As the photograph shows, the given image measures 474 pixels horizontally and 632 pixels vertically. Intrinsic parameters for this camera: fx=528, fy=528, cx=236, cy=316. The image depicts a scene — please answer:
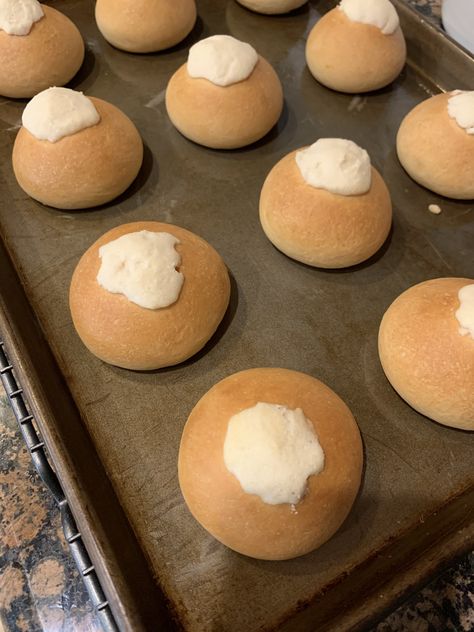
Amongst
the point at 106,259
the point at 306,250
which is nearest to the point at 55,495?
the point at 106,259

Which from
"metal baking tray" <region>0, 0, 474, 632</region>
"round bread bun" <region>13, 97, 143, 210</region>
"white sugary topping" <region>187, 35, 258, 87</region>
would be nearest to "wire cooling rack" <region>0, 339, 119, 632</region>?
"metal baking tray" <region>0, 0, 474, 632</region>

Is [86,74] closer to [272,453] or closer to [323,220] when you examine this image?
[323,220]

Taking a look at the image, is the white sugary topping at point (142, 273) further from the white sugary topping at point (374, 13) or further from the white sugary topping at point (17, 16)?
the white sugary topping at point (374, 13)

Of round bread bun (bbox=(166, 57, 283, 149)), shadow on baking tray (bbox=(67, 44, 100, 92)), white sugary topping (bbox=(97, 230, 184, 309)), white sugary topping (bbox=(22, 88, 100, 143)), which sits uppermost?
white sugary topping (bbox=(22, 88, 100, 143))

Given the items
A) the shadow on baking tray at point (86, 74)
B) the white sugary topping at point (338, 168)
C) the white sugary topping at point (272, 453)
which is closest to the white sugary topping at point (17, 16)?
the shadow on baking tray at point (86, 74)

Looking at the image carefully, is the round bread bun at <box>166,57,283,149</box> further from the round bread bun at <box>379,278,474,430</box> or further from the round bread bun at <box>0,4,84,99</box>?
the round bread bun at <box>379,278,474,430</box>

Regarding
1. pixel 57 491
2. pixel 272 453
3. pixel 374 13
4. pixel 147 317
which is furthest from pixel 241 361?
pixel 374 13

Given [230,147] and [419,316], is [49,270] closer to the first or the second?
[230,147]
